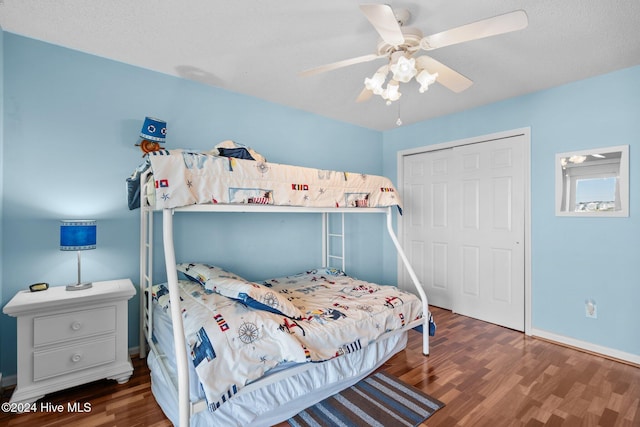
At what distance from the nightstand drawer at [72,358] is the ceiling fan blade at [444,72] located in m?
2.61

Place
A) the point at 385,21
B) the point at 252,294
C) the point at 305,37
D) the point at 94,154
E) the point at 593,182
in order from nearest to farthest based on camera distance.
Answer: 1. the point at 385,21
2. the point at 252,294
3. the point at 305,37
4. the point at 94,154
5. the point at 593,182

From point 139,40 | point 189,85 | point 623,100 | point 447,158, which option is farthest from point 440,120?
point 139,40

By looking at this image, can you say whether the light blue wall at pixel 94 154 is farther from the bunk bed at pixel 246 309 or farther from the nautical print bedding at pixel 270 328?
the nautical print bedding at pixel 270 328

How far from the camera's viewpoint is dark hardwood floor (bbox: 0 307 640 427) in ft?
5.64

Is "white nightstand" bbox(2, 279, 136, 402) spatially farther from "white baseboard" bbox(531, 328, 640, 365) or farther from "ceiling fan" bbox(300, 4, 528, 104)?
"white baseboard" bbox(531, 328, 640, 365)

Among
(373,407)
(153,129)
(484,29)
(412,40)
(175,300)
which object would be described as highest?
(412,40)

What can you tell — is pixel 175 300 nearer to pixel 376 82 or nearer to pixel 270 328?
pixel 270 328

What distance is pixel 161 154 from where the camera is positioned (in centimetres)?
161

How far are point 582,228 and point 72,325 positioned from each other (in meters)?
3.97

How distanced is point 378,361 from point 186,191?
5.98 ft

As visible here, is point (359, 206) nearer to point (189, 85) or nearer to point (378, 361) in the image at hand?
point (378, 361)

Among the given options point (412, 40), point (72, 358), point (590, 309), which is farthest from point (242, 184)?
point (590, 309)

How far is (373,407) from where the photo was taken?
1.86 metres

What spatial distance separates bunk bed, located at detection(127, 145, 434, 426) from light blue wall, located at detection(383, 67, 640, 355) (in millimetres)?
1340
